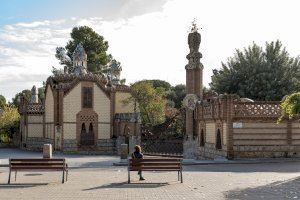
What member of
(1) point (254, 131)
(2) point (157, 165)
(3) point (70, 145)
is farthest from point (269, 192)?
(3) point (70, 145)

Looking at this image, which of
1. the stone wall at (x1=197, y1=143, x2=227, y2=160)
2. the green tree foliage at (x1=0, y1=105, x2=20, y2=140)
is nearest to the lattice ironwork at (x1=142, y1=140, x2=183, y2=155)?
the stone wall at (x1=197, y1=143, x2=227, y2=160)

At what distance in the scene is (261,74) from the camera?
44.7m

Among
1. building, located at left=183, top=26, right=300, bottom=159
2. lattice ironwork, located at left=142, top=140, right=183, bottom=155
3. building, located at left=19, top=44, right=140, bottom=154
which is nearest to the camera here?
building, located at left=183, top=26, right=300, bottom=159

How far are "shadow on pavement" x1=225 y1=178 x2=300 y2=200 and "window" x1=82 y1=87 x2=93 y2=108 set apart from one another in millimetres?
28715

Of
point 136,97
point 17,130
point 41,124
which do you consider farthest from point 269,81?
point 17,130

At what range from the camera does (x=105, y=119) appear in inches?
1692

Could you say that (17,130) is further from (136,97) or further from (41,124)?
(136,97)

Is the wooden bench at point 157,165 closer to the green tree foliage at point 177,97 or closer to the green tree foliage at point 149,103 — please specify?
the green tree foliage at point 149,103

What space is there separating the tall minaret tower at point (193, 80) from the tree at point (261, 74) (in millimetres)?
10337

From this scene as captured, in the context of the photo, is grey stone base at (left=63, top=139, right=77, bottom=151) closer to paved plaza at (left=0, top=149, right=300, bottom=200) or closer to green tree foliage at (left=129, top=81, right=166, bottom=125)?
green tree foliage at (left=129, top=81, right=166, bottom=125)

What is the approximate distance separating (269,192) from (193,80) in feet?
76.3

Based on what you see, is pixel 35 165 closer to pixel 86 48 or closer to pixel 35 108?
pixel 35 108

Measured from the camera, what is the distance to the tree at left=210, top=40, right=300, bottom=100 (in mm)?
44750

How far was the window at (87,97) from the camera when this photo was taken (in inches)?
1667
